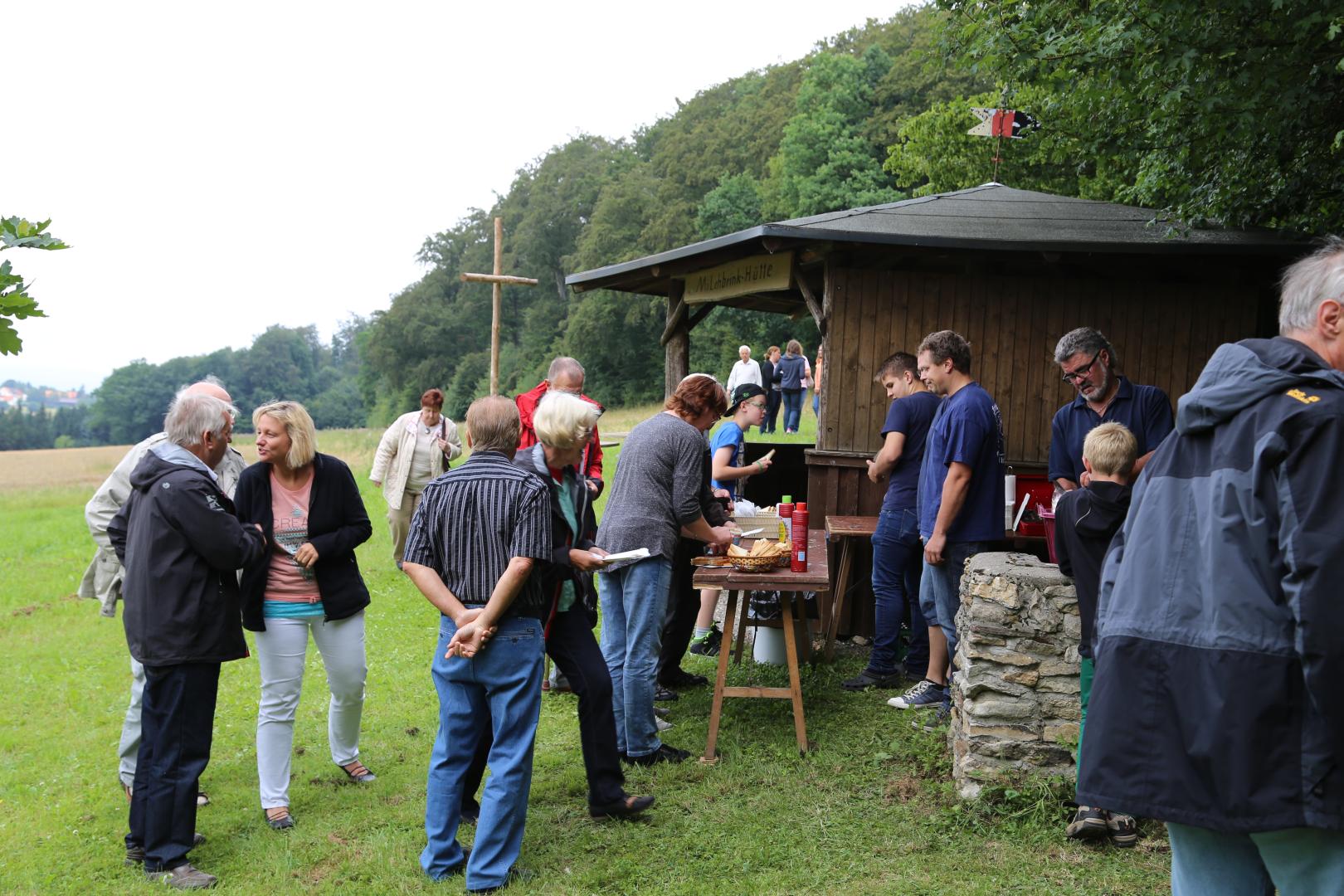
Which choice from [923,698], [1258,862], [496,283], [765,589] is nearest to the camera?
[1258,862]

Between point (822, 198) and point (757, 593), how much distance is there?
Answer: 29.9 meters

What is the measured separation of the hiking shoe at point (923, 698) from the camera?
5.96 meters

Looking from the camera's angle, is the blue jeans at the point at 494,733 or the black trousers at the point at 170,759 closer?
the blue jeans at the point at 494,733

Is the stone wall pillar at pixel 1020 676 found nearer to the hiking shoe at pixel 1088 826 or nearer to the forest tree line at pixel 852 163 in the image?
the hiking shoe at pixel 1088 826

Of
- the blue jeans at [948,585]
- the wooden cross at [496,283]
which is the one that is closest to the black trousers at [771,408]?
the wooden cross at [496,283]

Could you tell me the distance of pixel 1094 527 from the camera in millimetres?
4016

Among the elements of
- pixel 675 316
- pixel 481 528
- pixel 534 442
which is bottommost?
pixel 481 528

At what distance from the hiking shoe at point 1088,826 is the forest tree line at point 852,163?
366 cm

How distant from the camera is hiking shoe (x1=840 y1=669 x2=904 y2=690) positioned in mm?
6551

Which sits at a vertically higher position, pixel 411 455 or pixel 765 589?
pixel 411 455

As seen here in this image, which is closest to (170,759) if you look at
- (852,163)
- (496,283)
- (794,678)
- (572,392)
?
(794,678)

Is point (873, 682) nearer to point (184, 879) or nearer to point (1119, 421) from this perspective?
point (1119, 421)

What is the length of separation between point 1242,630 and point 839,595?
5628 millimetres

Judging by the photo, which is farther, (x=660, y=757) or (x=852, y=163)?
(x=852, y=163)
